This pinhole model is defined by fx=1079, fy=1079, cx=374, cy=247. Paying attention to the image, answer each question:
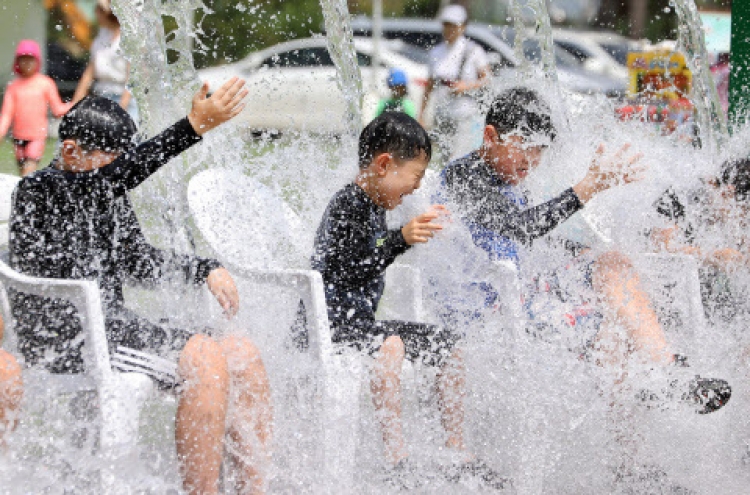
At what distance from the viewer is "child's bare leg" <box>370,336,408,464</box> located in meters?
3.07

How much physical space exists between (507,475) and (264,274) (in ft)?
3.08

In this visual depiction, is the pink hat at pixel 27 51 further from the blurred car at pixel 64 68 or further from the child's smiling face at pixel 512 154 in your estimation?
the blurred car at pixel 64 68

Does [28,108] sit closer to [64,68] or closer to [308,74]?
[308,74]

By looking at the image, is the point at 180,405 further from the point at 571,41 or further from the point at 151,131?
the point at 571,41

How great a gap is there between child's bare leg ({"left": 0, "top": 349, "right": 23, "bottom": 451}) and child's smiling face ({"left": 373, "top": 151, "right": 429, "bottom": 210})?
118cm

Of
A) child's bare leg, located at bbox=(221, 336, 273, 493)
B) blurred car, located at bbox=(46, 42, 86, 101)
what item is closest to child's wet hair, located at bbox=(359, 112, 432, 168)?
child's bare leg, located at bbox=(221, 336, 273, 493)

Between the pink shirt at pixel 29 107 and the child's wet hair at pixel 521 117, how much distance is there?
15.3 feet

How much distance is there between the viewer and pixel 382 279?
3385 millimetres

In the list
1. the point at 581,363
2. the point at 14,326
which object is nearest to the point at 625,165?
the point at 581,363

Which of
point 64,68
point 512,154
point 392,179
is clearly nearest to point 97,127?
point 392,179

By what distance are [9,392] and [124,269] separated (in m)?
0.62

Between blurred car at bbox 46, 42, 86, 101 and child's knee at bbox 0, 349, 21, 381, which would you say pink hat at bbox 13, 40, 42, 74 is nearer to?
child's knee at bbox 0, 349, 21, 381

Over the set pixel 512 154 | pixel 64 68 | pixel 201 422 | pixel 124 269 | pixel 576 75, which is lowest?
pixel 201 422

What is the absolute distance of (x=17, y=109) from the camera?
796cm
